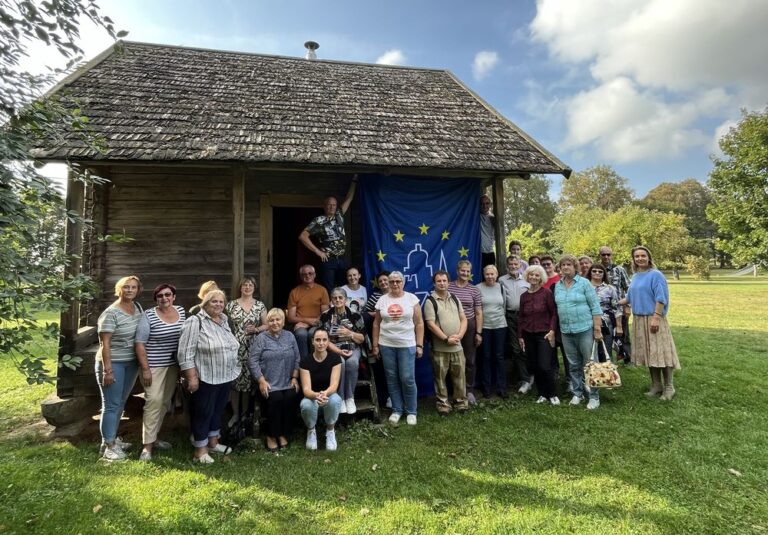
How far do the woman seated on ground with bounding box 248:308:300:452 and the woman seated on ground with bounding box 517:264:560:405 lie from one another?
3.44m

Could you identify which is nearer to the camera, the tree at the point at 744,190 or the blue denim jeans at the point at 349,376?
the blue denim jeans at the point at 349,376

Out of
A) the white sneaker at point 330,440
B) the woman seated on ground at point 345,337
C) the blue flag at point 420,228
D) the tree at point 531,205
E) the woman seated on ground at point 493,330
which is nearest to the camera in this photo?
the white sneaker at point 330,440

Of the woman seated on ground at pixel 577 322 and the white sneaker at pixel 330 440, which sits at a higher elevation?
the woman seated on ground at pixel 577 322

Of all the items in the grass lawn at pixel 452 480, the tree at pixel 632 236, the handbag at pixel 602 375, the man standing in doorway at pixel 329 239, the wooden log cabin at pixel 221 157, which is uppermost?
the tree at pixel 632 236

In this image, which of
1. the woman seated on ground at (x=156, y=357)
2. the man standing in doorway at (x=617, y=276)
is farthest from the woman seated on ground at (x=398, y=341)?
the man standing in doorway at (x=617, y=276)

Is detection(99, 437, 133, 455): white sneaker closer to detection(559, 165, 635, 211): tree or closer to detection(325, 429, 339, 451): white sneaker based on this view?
detection(325, 429, 339, 451): white sneaker

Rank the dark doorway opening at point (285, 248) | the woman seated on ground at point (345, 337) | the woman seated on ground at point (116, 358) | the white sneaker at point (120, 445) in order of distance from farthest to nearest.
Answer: the dark doorway opening at point (285, 248), the woman seated on ground at point (345, 337), the white sneaker at point (120, 445), the woman seated on ground at point (116, 358)

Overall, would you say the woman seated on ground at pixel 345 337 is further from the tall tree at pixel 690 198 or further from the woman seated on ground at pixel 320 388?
the tall tree at pixel 690 198

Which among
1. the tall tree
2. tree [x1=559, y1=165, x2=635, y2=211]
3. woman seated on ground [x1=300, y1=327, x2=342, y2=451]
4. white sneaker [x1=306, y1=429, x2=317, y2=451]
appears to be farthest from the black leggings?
the tall tree

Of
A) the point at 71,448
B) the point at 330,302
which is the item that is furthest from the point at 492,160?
the point at 71,448

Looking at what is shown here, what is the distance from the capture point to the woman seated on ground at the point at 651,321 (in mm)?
5691

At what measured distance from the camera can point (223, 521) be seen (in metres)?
3.25

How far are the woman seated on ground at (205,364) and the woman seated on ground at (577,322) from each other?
4.56 meters

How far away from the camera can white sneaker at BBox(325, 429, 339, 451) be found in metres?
4.53
